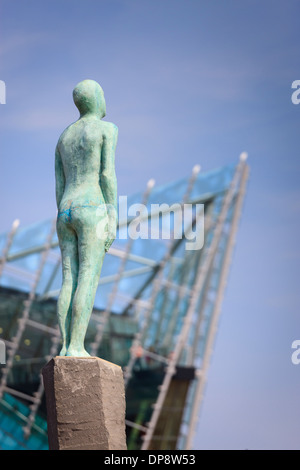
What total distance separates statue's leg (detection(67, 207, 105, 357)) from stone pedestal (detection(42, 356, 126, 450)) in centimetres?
42

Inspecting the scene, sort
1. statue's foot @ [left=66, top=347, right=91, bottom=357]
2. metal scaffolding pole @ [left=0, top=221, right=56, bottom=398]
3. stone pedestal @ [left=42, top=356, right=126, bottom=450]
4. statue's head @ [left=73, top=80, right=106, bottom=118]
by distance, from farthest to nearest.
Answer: metal scaffolding pole @ [left=0, top=221, right=56, bottom=398] < statue's head @ [left=73, top=80, right=106, bottom=118] < statue's foot @ [left=66, top=347, right=91, bottom=357] < stone pedestal @ [left=42, top=356, right=126, bottom=450]

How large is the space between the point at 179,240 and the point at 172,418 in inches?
197

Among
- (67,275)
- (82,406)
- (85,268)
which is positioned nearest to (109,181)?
(85,268)

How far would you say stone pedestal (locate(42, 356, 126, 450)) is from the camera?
948 cm

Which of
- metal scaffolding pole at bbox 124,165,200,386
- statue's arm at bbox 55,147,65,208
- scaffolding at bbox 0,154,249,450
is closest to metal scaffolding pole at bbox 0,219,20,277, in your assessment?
scaffolding at bbox 0,154,249,450

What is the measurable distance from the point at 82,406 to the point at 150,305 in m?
16.9

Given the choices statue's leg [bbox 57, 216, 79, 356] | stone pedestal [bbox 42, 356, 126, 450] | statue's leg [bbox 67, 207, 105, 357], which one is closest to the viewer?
stone pedestal [bbox 42, 356, 126, 450]

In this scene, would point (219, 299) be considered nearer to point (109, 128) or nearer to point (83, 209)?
point (109, 128)

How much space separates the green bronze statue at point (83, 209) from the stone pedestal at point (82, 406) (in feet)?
0.97

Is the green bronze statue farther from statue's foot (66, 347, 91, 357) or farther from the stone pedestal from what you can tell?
the stone pedestal

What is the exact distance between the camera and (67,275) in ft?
33.8

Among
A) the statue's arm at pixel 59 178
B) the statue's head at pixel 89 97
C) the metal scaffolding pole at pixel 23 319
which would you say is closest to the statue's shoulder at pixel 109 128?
the statue's head at pixel 89 97
